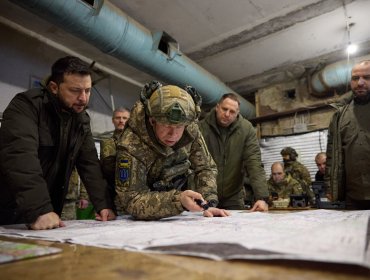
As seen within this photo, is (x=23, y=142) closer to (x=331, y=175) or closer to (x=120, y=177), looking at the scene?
(x=120, y=177)

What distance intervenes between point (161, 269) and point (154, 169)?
42.8 inches

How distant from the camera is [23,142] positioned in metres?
1.23

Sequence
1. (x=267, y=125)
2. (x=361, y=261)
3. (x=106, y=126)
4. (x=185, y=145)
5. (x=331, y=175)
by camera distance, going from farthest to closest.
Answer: (x=267, y=125) < (x=106, y=126) < (x=331, y=175) < (x=185, y=145) < (x=361, y=261)

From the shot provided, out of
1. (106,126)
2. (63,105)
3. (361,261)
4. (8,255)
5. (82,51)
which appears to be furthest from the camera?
(106,126)

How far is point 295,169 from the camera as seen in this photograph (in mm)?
5551

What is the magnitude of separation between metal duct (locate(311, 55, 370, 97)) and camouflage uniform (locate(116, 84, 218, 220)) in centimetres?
393

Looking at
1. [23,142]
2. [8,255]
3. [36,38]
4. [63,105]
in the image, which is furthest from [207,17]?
[8,255]

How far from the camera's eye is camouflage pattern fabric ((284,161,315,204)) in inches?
207

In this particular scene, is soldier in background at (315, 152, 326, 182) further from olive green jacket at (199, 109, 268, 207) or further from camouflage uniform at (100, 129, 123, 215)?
camouflage uniform at (100, 129, 123, 215)

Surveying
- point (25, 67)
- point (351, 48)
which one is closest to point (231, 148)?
point (25, 67)

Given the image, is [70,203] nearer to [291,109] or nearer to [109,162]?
[109,162]

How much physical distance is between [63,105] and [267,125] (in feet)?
17.0

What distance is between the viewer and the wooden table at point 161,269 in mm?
436

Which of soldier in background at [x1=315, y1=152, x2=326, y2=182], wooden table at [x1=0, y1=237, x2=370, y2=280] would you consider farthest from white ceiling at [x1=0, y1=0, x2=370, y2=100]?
wooden table at [x1=0, y1=237, x2=370, y2=280]
